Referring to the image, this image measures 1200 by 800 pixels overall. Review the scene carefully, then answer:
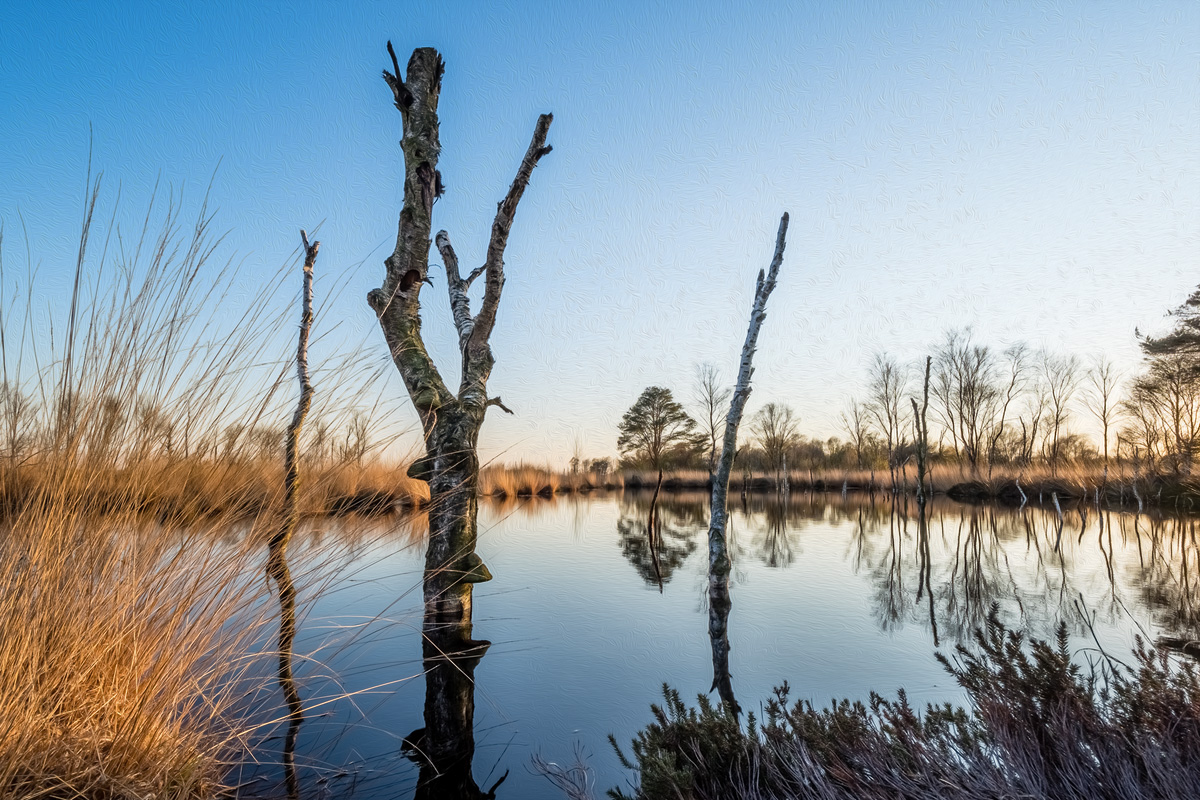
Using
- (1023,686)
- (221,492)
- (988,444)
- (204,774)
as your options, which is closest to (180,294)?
(221,492)

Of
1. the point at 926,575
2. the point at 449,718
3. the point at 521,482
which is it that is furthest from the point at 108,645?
the point at 521,482

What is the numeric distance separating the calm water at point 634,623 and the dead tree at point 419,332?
0.54m

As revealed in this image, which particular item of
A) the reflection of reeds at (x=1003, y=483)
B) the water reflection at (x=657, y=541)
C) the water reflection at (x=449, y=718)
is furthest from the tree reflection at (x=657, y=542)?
the reflection of reeds at (x=1003, y=483)

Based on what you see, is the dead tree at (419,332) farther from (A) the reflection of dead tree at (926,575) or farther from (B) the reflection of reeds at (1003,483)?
(B) the reflection of reeds at (1003,483)

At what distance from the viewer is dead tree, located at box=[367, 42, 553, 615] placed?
4887mm

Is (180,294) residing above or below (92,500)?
above

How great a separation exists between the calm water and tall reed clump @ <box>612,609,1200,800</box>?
91cm

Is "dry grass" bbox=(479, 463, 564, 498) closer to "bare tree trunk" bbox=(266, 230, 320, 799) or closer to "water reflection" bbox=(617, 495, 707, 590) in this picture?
"water reflection" bbox=(617, 495, 707, 590)

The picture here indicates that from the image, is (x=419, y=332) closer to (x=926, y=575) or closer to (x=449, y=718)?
(x=449, y=718)

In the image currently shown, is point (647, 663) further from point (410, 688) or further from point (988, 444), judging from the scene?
point (988, 444)

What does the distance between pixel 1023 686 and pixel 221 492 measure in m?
3.34

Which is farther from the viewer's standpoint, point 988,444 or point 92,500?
point 988,444

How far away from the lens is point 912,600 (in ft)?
23.4

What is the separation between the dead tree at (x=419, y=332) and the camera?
192 inches
